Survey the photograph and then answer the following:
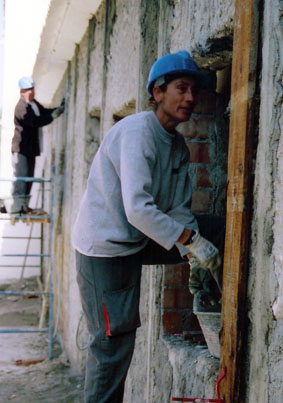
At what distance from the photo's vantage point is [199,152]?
2824mm

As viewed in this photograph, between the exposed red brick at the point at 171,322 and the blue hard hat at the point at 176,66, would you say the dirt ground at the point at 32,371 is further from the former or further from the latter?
the blue hard hat at the point at 176,66

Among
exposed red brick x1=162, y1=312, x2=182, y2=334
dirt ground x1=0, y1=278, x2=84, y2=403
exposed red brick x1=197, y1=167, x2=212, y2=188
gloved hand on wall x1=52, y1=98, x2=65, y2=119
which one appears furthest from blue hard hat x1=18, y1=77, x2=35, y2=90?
exposed red brick x1=162, y1=312, x2=182, y2=334

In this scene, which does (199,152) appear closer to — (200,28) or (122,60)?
(200,28)

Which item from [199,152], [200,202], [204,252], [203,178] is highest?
[199,152]

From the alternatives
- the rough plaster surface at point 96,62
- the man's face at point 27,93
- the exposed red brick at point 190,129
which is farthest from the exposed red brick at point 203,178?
the man's face at point 27,93

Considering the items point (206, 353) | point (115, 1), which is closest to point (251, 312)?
point (206, 353)

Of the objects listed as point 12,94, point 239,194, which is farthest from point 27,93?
point 239,194

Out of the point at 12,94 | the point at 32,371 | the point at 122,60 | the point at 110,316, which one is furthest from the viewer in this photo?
the point at 12,94

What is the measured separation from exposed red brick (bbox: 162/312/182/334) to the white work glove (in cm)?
75

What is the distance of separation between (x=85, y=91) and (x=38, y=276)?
18.1 ft

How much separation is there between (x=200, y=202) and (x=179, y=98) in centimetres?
71

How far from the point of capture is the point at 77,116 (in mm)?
6219

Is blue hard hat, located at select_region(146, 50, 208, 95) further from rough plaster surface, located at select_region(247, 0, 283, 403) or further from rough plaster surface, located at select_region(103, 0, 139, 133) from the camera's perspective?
rough plaster surface, located at select_region(103, 0, 139, 133)

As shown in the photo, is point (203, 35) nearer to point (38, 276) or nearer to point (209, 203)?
point (209, 203)
